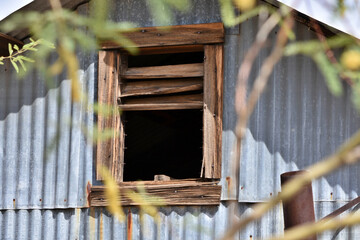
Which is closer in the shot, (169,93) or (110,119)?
(110,119)

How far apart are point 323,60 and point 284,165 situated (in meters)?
4.14

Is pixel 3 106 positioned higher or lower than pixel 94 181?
higher

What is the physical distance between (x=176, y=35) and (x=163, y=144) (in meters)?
5.84

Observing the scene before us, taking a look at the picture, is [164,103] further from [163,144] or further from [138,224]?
[163,144]

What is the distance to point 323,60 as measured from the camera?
2107 mm

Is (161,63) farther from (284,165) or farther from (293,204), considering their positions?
(293,204)

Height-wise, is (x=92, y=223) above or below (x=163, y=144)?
below

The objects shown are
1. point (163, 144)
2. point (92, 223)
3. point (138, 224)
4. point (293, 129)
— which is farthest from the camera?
point (163, 144)

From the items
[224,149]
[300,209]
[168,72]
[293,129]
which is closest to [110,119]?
[168,72]

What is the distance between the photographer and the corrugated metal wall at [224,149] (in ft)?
20.2

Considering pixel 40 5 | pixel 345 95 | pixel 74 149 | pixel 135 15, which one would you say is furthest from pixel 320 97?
pixel 40 5

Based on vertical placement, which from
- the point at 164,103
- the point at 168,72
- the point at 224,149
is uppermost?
the point at 168,72

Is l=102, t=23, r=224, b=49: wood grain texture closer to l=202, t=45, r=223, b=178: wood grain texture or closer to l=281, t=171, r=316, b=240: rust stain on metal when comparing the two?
l=202, t=45, r=223, b=178: wood grain texture

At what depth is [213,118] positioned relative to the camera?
6277 millimetres
